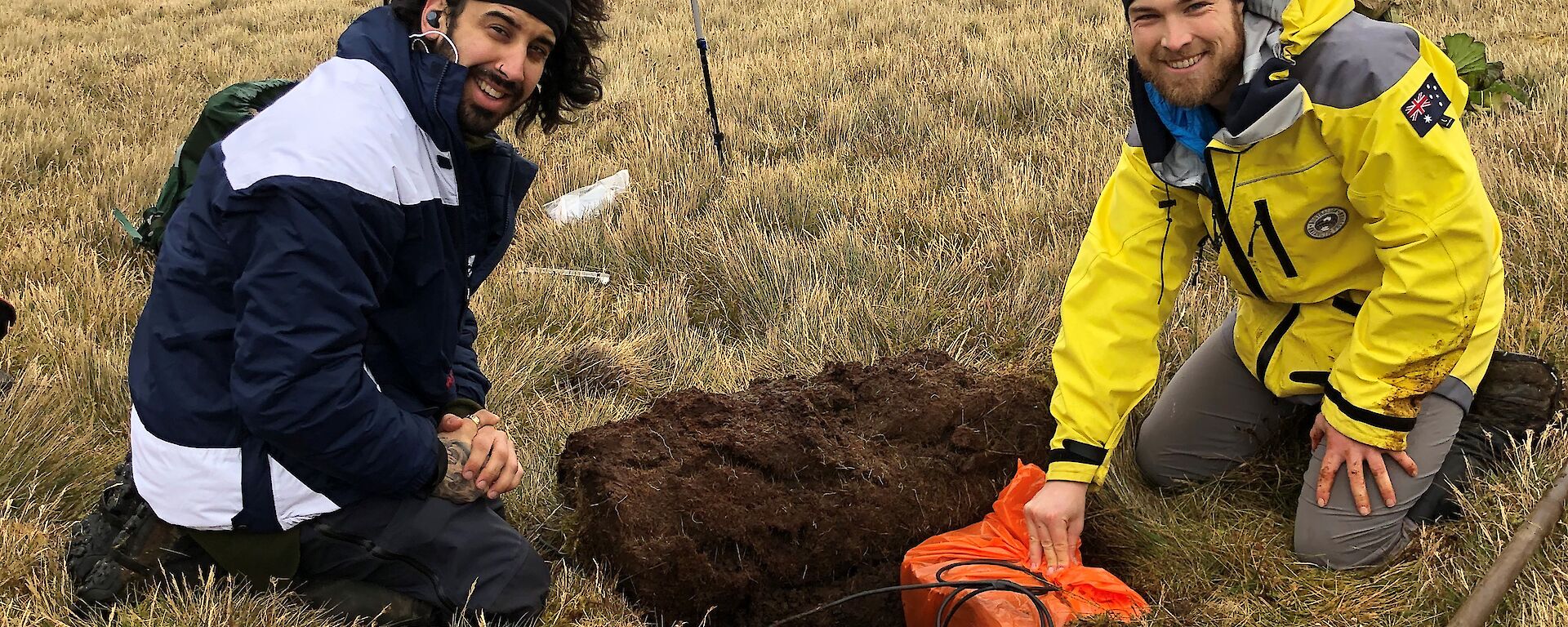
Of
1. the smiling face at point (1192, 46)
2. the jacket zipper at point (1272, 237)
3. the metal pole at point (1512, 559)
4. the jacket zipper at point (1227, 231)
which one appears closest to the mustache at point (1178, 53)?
the smiling face at point (1192, 46)

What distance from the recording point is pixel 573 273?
507 centimetres

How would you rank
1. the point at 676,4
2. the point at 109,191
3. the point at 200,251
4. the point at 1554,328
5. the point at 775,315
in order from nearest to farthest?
1. the point at 200,251
2. the point at 1554,328
3. the point at 775,315
4. the point at 109,191
5. the point at 676,4

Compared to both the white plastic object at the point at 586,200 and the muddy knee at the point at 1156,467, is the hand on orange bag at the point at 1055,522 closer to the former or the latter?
the muddy knee at the point at 1156,467

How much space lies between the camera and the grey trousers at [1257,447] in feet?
9.18

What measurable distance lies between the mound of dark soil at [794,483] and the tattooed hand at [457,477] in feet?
1.38

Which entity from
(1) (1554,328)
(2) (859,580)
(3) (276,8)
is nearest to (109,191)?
(2) (859,580)

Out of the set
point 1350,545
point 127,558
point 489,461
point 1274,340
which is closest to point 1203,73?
point 1274,340

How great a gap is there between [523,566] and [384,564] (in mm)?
328

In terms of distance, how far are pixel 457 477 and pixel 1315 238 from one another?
2.23 metres

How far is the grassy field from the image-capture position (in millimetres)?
2766

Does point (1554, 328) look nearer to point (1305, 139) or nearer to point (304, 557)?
point (1305, 139)

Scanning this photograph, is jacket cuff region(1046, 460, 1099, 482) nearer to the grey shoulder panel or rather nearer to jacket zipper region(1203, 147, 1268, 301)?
jacket zipper region(1203, 147, 1268, 301)

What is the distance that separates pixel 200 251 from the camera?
2.25m

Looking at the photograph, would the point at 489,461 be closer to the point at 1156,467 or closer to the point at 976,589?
the point at 976,589
